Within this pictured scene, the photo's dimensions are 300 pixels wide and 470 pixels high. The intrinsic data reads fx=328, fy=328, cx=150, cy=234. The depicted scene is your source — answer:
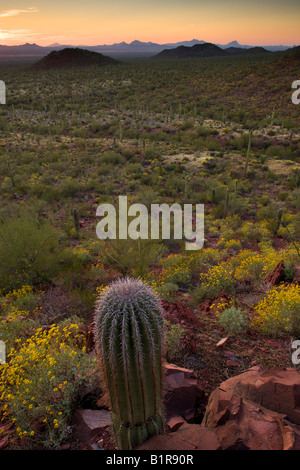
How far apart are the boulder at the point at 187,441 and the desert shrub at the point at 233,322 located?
2.84 metres

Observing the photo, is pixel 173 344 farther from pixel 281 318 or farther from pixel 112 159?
pixel 112 159

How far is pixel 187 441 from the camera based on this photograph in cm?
325

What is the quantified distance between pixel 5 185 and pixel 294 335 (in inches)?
744

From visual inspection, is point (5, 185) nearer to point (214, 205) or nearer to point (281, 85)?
point (214, 205)

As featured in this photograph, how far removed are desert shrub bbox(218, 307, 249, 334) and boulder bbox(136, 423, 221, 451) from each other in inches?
112

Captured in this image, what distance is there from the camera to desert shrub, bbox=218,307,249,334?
19.8 feet

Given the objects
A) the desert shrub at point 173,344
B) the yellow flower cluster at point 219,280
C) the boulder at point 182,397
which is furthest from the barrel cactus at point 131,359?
the yellow flower cluster at point 219,280

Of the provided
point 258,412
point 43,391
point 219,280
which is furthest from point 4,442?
point 219,280

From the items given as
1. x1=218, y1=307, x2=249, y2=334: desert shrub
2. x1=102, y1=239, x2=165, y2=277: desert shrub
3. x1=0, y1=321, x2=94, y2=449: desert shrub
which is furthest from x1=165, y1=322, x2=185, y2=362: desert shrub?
x1=102, y1=239, x2=165, y2=277: desert shrub

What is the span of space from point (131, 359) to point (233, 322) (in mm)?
3242

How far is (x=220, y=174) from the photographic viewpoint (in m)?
23.0

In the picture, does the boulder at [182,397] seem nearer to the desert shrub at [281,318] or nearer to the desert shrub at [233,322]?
the desert shrub at [233,322]

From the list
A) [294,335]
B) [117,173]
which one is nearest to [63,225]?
[117,173]

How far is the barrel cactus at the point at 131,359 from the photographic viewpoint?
10.9ft
